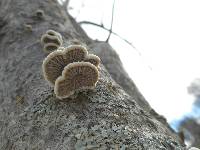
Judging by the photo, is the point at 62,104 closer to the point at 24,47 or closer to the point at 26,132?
the point at 26,132

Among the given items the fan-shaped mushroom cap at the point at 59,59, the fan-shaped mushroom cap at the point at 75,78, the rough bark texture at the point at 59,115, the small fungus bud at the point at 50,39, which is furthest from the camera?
the small fungus bud at the point at 50,39

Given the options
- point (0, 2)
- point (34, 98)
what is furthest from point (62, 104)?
point (0, 2)

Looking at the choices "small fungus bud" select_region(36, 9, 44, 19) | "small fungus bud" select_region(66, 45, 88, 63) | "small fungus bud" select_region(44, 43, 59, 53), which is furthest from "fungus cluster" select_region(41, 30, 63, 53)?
"small fungus bud" select_region(36, 9, 44, 19)

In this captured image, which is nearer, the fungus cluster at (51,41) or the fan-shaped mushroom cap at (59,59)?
the fan-shaped mushroom cap at (59,59)

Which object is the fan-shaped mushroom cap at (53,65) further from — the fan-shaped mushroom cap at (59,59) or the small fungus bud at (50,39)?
the small fungus bud at (50,39)

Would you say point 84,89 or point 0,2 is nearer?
point 84,89

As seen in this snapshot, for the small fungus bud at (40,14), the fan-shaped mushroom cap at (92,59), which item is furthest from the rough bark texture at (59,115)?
the small fungus bud at (40,14)
